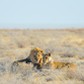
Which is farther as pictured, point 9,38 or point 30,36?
point 30,36

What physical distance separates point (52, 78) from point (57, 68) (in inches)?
71.6

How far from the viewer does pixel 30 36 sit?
47094 mm

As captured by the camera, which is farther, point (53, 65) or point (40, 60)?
point (53, 65)

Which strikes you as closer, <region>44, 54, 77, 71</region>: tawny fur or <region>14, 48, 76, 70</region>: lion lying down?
<region>14, 48, 76, 70</region>: lion lying down

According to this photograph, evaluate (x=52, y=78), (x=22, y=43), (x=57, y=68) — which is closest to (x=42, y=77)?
(x=52, y=78)

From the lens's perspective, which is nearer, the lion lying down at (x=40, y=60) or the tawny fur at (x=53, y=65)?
the lion lying down at (x=40, y=60)

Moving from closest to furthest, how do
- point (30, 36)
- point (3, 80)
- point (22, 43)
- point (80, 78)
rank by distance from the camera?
point (3, 80) → point (80, 78) → point (22, 43) → point (30, 36)

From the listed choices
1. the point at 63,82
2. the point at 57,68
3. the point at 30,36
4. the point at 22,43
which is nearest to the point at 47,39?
the point at 30,36

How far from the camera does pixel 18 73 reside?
17.2 metres

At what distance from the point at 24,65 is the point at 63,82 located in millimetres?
2746

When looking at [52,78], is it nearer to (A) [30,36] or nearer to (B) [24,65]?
(B) [24,65]

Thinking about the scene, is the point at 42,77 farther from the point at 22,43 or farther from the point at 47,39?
the point at 47,39

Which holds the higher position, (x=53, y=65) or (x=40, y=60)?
(x=40, y=60)

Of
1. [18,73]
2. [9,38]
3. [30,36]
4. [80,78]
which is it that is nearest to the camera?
[80,78]
